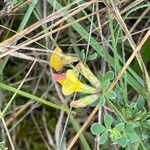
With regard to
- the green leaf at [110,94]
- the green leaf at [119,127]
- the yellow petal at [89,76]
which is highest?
the yellow petal at [89,76]

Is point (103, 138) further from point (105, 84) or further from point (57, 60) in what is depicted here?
point (57, 60)

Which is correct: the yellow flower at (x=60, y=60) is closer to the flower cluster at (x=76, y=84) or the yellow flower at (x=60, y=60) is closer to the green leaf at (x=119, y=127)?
the flower cluster at (x=76, y=84)

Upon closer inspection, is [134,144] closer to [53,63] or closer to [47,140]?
[53,63]

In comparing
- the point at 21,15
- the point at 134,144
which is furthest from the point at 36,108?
the point at 134,144

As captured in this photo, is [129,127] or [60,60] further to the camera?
[60,60]

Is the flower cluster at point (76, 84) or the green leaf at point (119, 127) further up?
the flower cluster at point (76, 84)

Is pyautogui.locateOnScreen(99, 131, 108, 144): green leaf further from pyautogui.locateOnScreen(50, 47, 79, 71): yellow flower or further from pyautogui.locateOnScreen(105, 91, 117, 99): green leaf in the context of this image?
pyautogui.locateOnScreen(50, 47, 79, 71): yellow flower

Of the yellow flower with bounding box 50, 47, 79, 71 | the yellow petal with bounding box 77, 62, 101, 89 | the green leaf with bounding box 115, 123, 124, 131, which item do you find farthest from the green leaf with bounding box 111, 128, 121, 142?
the yellow flower with bounding box 50, 47, 79, 71

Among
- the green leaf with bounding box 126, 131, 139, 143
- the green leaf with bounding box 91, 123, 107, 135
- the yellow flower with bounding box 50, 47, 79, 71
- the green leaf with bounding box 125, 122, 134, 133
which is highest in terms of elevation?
the yellow flower with bounding box 50, 47, 79, 71

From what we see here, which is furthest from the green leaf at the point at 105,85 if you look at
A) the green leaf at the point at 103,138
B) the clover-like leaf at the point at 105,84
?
the green leaf at the point at 103,138

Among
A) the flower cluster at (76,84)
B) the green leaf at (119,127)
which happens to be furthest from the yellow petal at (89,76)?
the green leaf at (119,127)

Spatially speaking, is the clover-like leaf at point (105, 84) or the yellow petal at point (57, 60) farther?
the yellow petal at point (57, 60)

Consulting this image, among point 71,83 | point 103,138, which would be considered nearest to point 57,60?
point 71,83
